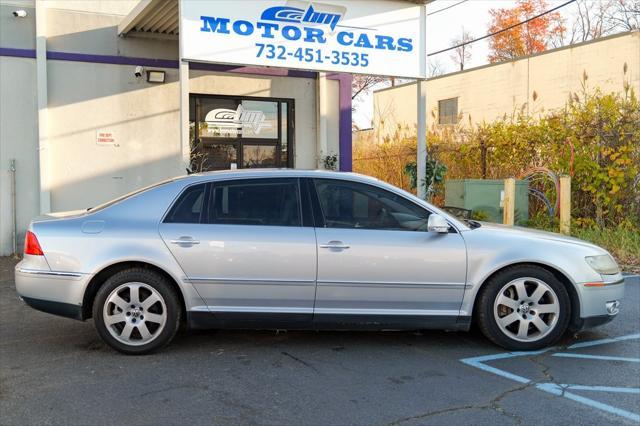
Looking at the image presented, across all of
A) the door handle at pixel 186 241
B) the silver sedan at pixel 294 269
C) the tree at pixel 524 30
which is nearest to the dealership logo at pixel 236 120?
the silver sedan at pixel 294 269

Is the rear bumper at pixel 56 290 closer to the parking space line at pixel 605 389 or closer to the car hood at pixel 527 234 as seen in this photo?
the car hood at pixel 527 234

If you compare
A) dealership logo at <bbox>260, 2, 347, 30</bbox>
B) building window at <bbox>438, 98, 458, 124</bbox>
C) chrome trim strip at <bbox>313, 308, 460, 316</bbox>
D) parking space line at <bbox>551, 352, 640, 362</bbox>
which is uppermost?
building window at <bbox>438, 98, 458, 124</bbox>

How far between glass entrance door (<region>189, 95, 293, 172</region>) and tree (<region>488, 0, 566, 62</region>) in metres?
25.6

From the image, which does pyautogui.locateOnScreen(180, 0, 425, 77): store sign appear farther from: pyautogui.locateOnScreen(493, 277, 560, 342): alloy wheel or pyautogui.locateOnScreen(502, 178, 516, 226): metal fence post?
pyautogui.locateOnScreen(493, 277, 560, 342): alloy wheel

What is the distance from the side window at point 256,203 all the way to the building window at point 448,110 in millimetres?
24146

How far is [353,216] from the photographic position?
196 inches

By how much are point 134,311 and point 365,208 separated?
2.12 meters

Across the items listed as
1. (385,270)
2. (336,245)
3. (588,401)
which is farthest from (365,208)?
(588,401)

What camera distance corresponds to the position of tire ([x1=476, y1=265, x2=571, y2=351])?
4922 mm

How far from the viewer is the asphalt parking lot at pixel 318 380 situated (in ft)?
12.1

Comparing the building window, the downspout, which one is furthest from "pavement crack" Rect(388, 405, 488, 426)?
the building window

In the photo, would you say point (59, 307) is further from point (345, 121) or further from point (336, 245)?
point (345, 121)

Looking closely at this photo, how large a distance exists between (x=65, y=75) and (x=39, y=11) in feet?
3.67

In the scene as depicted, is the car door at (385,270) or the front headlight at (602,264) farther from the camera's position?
the front headlight at (602,264)
